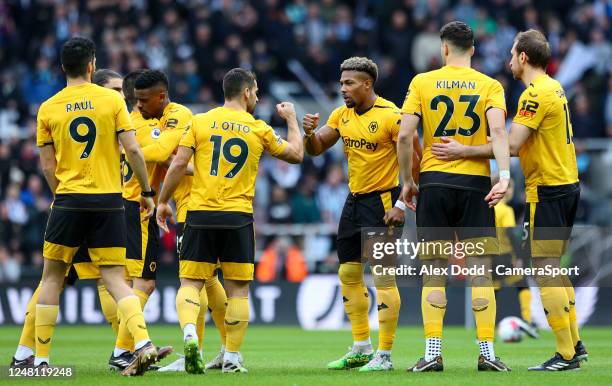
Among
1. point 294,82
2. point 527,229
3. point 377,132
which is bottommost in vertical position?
point 527,229

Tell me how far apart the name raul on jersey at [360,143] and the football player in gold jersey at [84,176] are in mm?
2042

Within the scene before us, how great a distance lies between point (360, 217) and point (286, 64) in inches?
532

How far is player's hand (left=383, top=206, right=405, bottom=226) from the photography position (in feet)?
34.0

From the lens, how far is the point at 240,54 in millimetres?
23234

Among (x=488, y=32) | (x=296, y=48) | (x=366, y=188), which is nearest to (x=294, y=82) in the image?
(x=296, y=48)

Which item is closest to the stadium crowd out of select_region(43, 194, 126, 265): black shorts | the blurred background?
the blurred background

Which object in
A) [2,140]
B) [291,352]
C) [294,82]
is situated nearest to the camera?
[291,352]

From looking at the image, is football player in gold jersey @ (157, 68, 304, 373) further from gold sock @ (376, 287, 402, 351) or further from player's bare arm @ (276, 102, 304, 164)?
gold sock @ (376, 287, 402, 351)

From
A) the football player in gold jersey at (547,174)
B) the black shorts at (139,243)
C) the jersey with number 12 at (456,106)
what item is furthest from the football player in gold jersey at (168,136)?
the football player in gold jersey at (547,174)

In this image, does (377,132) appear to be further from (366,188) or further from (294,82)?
(294,82)

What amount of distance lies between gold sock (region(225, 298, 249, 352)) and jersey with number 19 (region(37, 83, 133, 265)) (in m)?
1.06

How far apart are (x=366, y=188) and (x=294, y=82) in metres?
13.3

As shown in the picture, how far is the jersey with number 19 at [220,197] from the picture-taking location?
32.6 ft

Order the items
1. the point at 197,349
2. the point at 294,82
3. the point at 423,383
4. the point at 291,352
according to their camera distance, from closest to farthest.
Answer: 1. the point at 423,383
2. the point at 197,349
3. the point at 291,352
4. the point at 294,82
